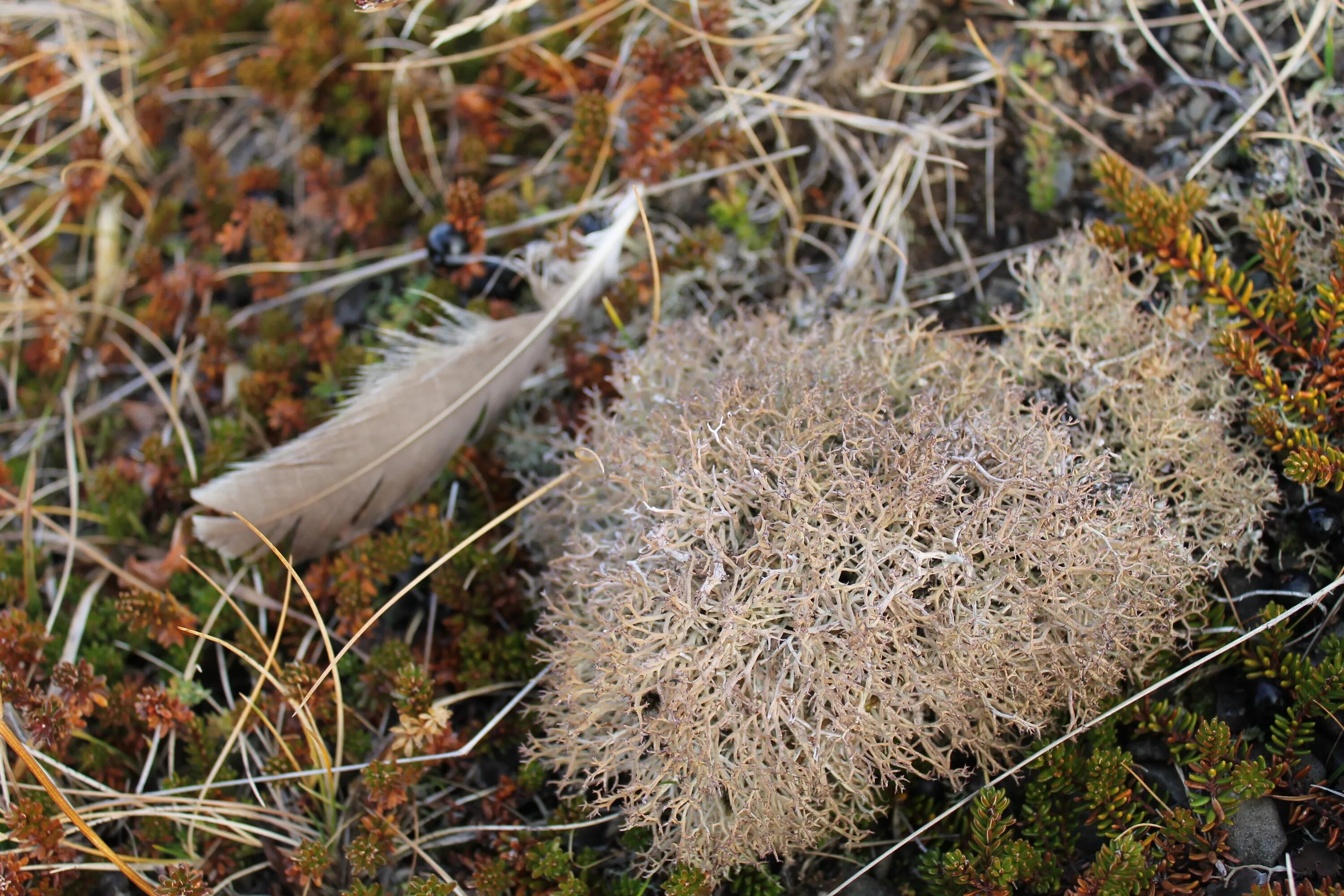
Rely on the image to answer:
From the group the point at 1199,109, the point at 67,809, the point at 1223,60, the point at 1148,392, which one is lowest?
the point at 67,809

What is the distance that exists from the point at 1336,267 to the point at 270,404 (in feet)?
11.1

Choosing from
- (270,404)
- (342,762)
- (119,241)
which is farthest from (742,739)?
(119,241)

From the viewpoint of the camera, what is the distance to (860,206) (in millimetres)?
3416

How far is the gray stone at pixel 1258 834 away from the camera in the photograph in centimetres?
217

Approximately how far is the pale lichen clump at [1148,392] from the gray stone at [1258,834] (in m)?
0.58

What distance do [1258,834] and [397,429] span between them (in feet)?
8.33

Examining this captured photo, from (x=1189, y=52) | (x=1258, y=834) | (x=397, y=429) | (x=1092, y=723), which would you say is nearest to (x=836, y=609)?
(x=1092, y=723)

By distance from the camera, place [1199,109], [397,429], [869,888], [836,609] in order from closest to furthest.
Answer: [836,609] → [869,888] → [397,429] → [1199,109]

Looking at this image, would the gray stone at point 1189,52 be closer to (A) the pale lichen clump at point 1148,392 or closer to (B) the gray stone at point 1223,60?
(B) the gray stone at point 1223,60

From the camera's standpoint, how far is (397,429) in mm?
2859

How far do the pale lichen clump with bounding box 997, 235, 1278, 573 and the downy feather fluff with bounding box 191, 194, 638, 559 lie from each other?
1448 mm

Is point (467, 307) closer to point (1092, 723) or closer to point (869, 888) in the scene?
point (869, 888)

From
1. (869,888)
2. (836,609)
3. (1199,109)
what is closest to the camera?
(836,609)

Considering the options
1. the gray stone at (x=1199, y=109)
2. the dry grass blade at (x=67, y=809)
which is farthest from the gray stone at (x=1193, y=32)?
the dry grass blade at (x=67, y=809)
